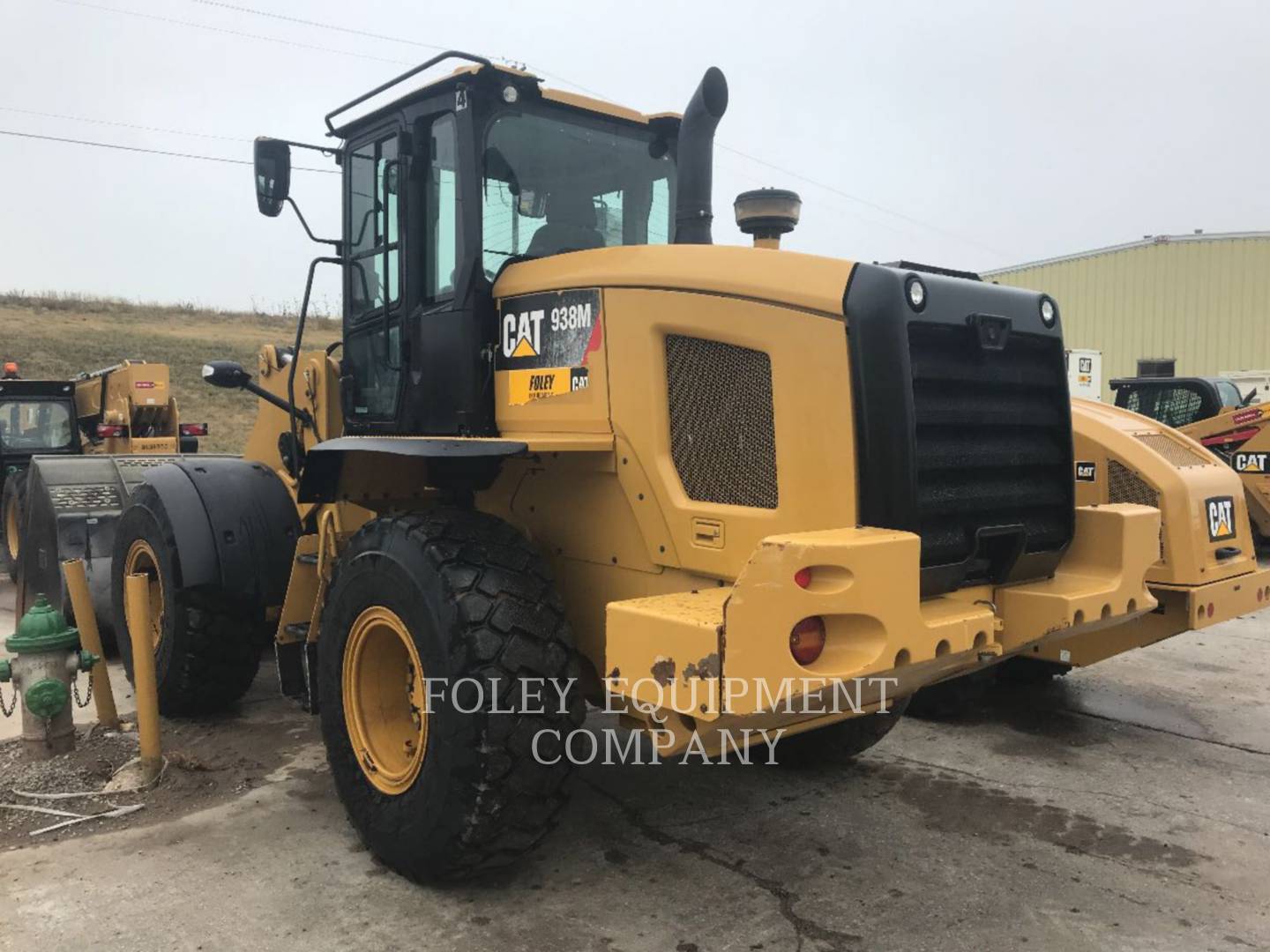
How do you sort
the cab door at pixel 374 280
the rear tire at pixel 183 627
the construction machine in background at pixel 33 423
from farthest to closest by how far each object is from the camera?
the construction machine in background at pixel 33 423 < the rear tire at pixel 183 627 < the cab door at pixel 374 280

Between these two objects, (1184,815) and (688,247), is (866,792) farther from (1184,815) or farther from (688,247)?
(688,247)

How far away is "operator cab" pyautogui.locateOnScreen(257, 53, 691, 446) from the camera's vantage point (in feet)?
12.9

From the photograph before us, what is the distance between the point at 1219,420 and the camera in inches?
450

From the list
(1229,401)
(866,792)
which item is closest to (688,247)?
(866,792)

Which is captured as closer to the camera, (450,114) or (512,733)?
(512,733)

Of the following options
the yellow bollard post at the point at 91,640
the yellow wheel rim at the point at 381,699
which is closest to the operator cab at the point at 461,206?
the yellow wheel rim at the point at 381,699

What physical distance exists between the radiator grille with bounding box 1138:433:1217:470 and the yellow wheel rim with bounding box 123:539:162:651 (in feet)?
17.0

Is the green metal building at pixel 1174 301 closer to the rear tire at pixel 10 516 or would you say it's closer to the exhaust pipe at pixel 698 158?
the rear tire at pixel 10 516

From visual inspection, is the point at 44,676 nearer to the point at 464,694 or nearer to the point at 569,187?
the point at 464,694

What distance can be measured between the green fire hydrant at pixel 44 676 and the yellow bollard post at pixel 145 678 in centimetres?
35

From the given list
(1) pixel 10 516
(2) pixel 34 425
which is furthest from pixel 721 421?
(2) pixel 34 425

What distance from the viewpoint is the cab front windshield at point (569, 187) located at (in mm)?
3984

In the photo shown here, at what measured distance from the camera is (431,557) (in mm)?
3365

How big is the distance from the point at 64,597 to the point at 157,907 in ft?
13.3
